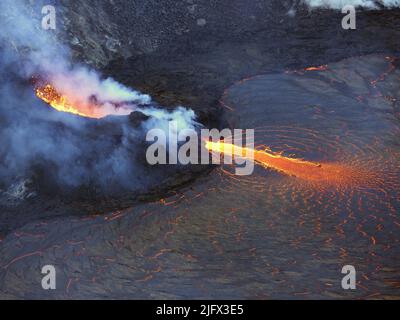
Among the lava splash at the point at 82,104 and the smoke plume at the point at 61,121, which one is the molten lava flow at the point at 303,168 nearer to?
the smoke plume at the point at 61,121

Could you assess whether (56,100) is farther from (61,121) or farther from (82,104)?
(61,121)

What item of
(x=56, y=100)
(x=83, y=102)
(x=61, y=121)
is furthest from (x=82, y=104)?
(x=61, y=121)

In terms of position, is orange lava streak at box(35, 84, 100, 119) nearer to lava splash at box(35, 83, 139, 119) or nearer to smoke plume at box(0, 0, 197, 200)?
lava splash at box(35, 83, 139, 119)

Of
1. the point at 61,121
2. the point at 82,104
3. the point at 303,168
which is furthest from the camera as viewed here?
the point at 82,104

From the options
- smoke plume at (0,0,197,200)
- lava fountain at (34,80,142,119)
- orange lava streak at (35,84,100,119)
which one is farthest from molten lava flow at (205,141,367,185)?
orange lava streak at (35,84,100,119)

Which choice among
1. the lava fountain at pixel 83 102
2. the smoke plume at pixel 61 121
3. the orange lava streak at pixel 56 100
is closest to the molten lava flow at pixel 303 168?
the smoke plume at pixel 61 121

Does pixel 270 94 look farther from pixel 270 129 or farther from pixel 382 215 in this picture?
pixel 382 215
